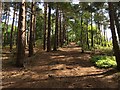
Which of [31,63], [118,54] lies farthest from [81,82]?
[31,63]

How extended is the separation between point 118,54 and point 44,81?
17.3ft

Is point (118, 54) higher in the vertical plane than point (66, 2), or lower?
lower

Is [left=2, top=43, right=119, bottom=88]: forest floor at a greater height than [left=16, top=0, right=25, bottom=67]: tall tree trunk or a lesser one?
lesser

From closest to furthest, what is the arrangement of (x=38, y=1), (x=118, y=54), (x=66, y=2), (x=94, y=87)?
(x=94, y=87)
(x=118, y=54)
(x=66, y=2)
(x=38, y=1)

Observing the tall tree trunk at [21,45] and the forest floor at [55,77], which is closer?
the forest floor at [55,77]

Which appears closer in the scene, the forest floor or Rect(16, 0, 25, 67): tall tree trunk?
the forest floor

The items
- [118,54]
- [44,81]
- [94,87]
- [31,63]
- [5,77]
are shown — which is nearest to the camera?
[94,87]

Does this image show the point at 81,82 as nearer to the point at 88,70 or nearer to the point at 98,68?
the point at 88,70

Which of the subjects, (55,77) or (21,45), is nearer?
(55,77)

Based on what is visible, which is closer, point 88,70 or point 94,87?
point 94,87

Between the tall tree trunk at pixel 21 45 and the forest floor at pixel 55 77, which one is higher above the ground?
the tall tree trunk at pixel 21 45

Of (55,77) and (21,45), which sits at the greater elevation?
(21,45)

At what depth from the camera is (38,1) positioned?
85.4 feet

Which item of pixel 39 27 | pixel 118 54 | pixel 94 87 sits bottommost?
pixel 94 87
